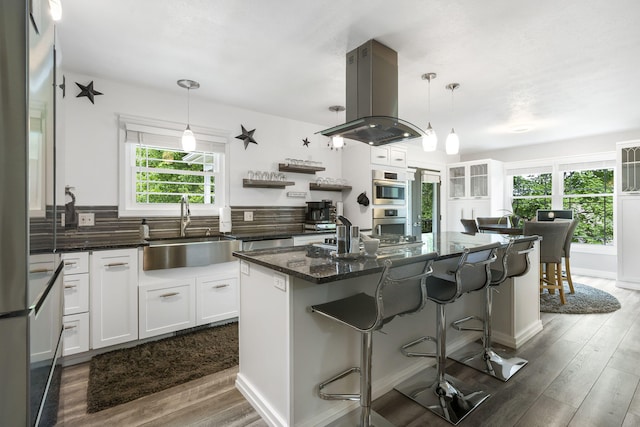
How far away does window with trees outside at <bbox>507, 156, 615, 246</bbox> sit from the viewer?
548 centimetres

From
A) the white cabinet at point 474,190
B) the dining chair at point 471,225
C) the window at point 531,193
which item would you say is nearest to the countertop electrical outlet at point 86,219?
the dining chair at point 471,225

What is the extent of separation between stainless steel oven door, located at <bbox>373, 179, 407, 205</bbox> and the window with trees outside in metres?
3.07

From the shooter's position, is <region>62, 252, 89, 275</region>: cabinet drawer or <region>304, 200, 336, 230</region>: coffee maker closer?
<region>62, 252, 89, 275</region>: cabinet drawer

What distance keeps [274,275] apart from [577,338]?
3.03 metres

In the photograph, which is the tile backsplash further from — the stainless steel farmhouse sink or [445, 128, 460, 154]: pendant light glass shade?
[445, 128, 460, 154]: pendant light glass shade

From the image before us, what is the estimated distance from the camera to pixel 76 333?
2467 millimetres

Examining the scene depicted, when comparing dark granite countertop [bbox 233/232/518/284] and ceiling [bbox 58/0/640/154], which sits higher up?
ceiling [bbox 58/0/640/154]

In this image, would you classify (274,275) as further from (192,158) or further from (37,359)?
(192,158)

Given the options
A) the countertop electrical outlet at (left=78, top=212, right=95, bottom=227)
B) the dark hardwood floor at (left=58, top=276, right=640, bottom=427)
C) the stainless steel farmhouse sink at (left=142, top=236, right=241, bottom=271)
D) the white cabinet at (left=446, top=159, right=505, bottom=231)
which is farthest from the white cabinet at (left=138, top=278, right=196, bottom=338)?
the white cabinet at (left=446, top=159, right=505, bottom=231)

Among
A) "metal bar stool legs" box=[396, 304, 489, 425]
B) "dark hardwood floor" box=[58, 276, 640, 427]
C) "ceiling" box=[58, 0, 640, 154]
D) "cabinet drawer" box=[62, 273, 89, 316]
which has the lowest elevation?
"dark hardwood floor" box=[58, 276, 640, 427]

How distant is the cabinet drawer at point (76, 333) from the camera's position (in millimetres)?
2428

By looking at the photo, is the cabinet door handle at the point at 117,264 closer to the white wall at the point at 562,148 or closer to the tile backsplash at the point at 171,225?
the tile backsplash at the point at 171,225

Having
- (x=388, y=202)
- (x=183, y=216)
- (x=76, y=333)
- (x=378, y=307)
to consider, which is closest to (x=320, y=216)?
(x=388, y=202)

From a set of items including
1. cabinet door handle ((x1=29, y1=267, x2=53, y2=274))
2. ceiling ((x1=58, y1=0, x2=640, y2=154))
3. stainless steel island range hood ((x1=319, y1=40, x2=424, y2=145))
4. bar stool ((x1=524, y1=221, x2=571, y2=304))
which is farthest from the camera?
bar stool ((x1=524, y1=221, x2=571, y2=304))
